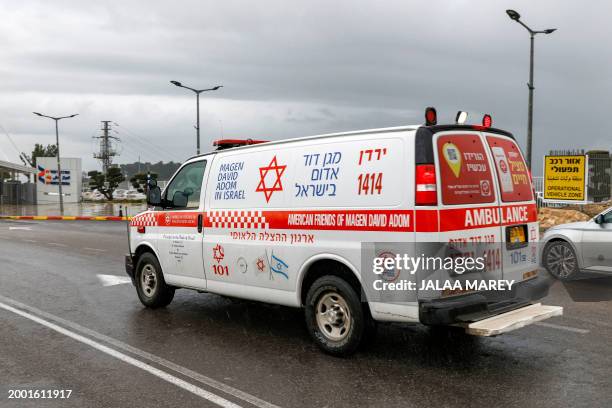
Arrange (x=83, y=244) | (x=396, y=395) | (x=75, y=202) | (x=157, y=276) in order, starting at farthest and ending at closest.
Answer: (x=75, y=202)
(x=83, y=244)
(x=157, y=276)
(x=396, y=395)

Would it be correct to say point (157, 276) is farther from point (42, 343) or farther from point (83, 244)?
point (83, 244)

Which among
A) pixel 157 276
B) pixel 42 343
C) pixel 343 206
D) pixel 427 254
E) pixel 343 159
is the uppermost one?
pixel 343 159

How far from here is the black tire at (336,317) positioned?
536 centimetres

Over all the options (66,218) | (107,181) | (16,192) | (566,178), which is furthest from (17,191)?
(566,178)

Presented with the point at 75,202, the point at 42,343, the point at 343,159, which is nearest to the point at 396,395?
the point at 343,159

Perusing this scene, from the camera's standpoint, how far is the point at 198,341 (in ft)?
20.8

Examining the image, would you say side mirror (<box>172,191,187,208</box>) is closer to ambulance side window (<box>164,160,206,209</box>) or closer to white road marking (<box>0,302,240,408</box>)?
ambulance side window (<box>164,160,206,209</box>)

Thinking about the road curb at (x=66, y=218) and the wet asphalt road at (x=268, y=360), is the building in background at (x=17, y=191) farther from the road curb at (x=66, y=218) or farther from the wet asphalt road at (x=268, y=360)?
the wet asphalt road at (x=268, y=360)

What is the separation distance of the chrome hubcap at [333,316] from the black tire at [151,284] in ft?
9.46

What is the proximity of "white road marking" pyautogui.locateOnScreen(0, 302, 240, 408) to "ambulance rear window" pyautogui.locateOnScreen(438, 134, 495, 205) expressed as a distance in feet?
8.02

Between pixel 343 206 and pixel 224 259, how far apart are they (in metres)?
1.87

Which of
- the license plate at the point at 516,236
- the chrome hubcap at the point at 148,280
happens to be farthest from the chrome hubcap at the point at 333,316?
the chrome hubcap at the point at 148,280

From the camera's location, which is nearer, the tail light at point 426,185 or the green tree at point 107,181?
the tail light at point 426,185

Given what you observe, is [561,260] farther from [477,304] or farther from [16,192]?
[16,192]
